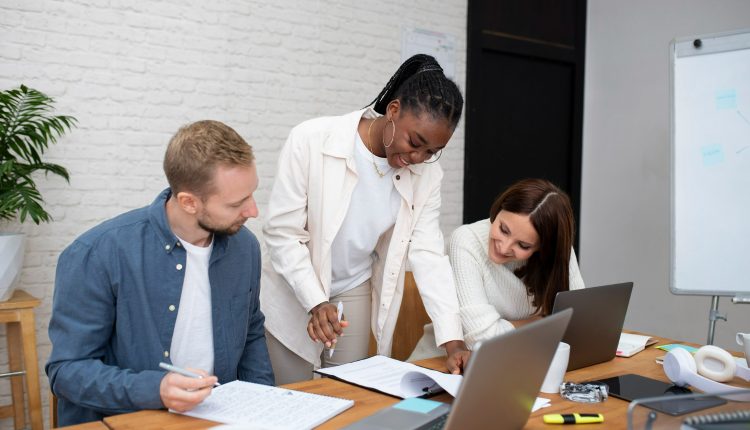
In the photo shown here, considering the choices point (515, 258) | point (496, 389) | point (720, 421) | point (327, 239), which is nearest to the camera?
point (720, 421)

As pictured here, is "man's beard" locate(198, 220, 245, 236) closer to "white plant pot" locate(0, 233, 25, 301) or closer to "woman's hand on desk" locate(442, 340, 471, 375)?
"woman's hand on desk" locate(442, 340, 471, 375)

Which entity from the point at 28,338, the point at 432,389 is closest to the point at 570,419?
the point at 432,389

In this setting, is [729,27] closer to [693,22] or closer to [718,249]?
[693,22]

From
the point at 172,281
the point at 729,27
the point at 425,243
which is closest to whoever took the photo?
the point at 172,281

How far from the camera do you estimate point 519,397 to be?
113 cm

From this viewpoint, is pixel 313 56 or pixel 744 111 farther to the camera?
pixel 313 56

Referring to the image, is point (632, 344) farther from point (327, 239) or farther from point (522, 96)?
point (522, 96)

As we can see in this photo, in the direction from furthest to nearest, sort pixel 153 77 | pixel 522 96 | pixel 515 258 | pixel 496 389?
pixel 522 96 → pixel 153 77 → pixel 515 258 → pixel 496 389

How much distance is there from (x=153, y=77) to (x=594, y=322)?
2.37 metres

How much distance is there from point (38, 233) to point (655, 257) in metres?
3.61

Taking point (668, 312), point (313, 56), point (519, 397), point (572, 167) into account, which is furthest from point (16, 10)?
point (668, 312)

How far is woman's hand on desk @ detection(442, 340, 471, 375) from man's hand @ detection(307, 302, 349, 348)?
280 mm

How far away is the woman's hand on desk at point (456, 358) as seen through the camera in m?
1.64

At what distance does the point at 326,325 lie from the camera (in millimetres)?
1696
